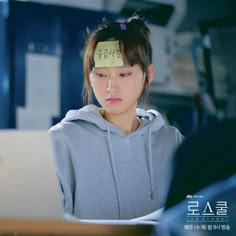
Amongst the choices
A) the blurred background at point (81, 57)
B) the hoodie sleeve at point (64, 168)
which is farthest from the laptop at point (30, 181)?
the blurred background at point (81, 57)

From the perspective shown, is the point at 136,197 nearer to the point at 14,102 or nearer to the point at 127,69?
the point at 127,69

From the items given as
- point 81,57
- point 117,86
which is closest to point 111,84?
point 117,86

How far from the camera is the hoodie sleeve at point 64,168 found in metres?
1.42

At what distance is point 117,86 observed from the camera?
147 centimetres

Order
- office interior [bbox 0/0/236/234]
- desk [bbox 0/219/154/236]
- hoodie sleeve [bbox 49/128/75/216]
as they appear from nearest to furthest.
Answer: desk [bbox 0/219/154/236] < hoodie sleeve [bbox 49/128/75/216] < office interior [bbox 0/0/236/234]

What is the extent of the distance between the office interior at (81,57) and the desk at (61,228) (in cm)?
82

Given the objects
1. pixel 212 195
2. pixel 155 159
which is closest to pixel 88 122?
pixel 155 159

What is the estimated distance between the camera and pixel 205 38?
6.18 feet

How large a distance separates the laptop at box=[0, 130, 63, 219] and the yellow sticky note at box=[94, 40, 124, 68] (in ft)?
1.84

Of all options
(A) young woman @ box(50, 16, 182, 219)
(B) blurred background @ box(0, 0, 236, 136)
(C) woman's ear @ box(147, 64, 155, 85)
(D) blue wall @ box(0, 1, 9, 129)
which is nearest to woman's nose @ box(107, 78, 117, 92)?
(A) young woman @ box(50, 16, 182, 219)

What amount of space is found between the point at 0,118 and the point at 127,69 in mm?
747

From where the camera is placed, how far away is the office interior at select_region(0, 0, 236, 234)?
1.83m

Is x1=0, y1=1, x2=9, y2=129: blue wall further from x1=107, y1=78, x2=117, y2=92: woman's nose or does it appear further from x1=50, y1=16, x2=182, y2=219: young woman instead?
x1=107, y1=78, x2=117, y2=92: woman's nose

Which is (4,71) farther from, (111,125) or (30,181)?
(30,181)
